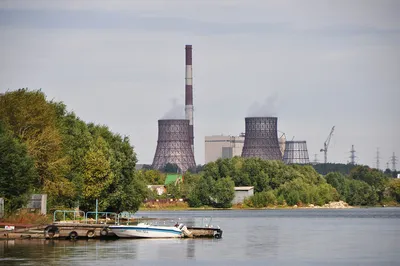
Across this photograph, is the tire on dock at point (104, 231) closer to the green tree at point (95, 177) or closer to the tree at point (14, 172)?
the tree at point (14, 172)

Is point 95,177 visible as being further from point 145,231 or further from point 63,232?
point 63,232

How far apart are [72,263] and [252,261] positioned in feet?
33.3

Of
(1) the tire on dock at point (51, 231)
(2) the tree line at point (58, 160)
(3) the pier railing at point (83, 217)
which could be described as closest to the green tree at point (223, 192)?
(2) the tree line at point (58, 160)

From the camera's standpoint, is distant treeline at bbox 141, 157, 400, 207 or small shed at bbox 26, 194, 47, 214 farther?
distant treeline at bbox 141, 157, 400, 207

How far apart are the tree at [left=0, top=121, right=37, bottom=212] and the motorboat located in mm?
8981

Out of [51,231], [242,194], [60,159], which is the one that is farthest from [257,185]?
[51,231]

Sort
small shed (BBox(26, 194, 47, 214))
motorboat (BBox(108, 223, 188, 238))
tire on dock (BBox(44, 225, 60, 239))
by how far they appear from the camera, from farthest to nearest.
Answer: small shed (BBox(26, 194, 47, 214)) → motorboat (BBox(108, 223, 188, 238)) → tire on dock (BBox(44, 225, 60, 239))

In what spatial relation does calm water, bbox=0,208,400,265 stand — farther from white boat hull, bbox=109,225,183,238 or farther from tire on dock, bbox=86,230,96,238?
tire on dock, bbox=86,230,96,238

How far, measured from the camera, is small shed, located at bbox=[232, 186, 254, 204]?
593 ft

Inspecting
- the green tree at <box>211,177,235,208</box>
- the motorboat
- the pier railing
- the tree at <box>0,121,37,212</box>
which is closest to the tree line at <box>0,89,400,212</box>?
the tree at <box>0,121,37,212</box>

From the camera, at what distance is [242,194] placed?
598ft

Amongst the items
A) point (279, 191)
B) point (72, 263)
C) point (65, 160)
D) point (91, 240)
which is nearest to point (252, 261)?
point (72, 263)

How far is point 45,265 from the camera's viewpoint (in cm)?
5325

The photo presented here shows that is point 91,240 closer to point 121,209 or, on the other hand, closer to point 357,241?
point 357,241
